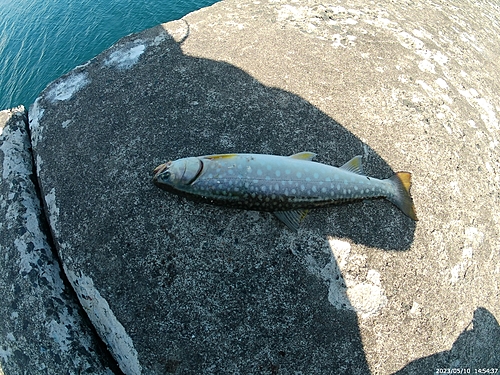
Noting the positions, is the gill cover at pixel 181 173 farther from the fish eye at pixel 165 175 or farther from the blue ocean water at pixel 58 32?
the blue ocean water at pixel 58 32

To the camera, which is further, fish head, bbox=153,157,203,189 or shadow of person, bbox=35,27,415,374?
fish head, bbox=153,157,203,189

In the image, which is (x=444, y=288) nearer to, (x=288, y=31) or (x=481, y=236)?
(x=481, y=236)

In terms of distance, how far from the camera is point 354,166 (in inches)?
Result: 127

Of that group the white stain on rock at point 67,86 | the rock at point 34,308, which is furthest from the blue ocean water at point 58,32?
the rock at point 34,308

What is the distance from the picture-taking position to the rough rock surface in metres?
2.78

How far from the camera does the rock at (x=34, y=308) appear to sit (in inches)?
106

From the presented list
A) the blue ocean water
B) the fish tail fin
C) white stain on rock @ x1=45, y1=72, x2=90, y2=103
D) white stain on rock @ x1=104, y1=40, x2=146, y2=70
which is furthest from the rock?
the blue ocean water

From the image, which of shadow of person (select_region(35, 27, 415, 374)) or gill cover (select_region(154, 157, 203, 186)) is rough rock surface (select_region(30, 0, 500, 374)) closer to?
shadow of person (select_region(35, 27, 415, 374))

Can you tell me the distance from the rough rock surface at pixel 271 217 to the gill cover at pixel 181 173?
1.00ft

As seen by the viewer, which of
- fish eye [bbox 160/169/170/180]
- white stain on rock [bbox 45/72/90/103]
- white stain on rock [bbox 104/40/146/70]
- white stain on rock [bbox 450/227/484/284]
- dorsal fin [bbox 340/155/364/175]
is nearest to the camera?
fish eye [bbox 160/169/170/180]

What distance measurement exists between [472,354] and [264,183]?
2.44 m

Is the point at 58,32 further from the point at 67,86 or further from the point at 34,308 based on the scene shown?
the point at 34,308

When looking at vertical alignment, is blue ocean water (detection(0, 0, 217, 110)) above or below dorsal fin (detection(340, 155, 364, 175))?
below

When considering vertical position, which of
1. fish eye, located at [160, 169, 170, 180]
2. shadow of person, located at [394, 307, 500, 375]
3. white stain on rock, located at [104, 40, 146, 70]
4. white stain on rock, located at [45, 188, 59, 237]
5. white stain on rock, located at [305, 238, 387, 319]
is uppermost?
Answer: white stain on rock, located at [104, 40, 146, 70]
